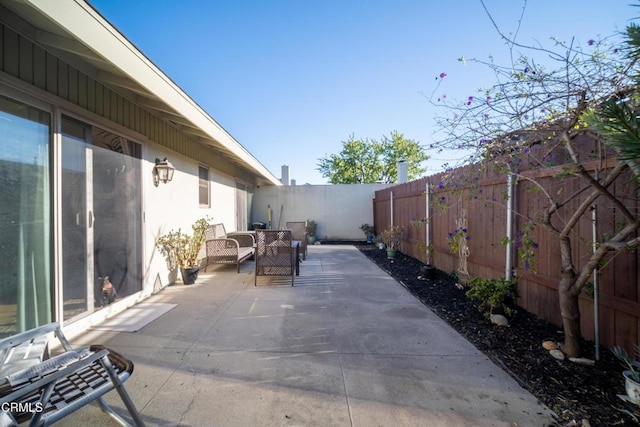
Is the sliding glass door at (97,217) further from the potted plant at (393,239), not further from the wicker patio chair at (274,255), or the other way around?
the potted plant at (393,239)

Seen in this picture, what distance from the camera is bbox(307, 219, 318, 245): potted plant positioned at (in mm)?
10078

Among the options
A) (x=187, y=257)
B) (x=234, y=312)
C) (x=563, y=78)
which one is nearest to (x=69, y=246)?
(x=234, y=312)

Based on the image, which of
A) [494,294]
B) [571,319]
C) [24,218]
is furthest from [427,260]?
[24,218]

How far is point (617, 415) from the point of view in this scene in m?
1.57

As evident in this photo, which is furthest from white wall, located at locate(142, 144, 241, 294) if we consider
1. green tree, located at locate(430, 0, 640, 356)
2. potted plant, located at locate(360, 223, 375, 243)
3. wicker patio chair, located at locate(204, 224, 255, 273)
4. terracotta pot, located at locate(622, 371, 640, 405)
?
potted plant, located at locate(360, 223, 375, 243)

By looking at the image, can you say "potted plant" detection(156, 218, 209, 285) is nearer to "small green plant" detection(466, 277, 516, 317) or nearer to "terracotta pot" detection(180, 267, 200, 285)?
"terracotta pot" detection(180, 267, 200, 285)

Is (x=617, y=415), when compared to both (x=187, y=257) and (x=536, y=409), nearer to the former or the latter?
(x=536, y=409)

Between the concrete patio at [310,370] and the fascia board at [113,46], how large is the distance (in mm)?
2363

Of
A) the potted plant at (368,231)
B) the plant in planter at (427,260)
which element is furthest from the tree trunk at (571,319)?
the potted plant at (368,231)

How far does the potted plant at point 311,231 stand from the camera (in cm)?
1008

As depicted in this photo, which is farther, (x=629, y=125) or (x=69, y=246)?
(x=69, y=246)

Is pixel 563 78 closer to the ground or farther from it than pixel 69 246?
farther from it

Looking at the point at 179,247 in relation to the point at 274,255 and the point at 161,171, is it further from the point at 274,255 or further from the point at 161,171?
the point at 274,255

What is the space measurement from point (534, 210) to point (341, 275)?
123 inches
